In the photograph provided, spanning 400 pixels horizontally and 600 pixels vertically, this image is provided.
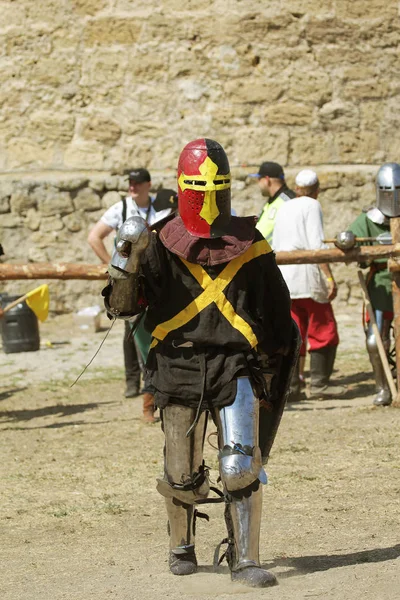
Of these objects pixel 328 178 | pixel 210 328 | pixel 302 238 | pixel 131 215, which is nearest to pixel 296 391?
pixel 302 238

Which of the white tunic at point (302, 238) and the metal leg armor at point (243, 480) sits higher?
the white tunic at point (302, 238)

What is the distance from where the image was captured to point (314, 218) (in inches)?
349

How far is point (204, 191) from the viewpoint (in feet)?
15.6

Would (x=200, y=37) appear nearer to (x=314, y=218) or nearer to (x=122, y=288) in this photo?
(x=314, y=218)

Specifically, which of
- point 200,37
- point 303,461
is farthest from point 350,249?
point 200,37

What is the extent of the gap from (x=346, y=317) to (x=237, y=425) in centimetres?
822

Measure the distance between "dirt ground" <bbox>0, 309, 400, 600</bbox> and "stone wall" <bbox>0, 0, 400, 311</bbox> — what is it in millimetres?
3285

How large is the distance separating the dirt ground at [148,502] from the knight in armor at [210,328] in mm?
385

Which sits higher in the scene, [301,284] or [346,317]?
[301,284]

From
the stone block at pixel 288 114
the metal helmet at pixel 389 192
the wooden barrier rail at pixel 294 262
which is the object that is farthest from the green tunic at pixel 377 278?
the stone block at pixel 288 114

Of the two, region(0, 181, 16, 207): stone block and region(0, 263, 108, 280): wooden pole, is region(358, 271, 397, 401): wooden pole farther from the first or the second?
region(0, 181, 16, 207): stone block

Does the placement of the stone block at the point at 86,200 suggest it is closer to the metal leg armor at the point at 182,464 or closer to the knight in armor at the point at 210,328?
the knight in armor at the point at 210,328

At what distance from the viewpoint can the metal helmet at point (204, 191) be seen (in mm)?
4746

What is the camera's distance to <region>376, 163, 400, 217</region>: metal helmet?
27.5 feet
